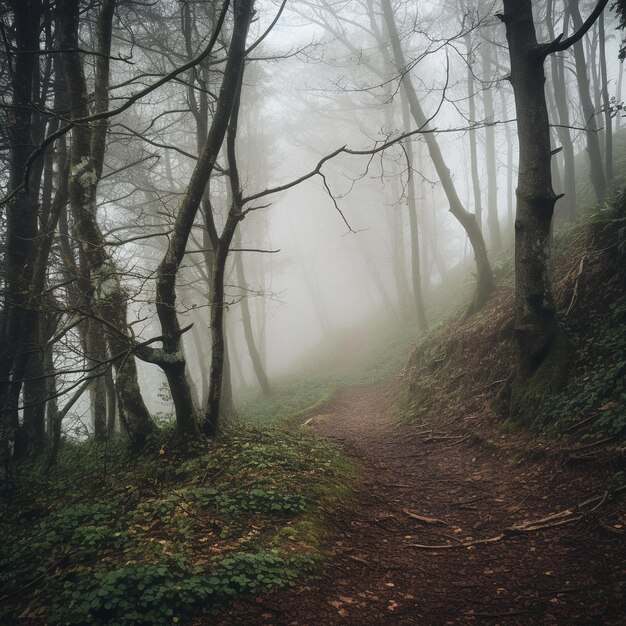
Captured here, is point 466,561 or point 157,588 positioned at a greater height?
point 157,588

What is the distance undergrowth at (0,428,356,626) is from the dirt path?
0.95 feet

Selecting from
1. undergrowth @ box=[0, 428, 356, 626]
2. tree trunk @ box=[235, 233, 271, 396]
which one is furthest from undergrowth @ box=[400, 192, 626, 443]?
tree trunk @ box=[235, 233, 271, 396]

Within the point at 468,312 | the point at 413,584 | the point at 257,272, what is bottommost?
the point at 413,584

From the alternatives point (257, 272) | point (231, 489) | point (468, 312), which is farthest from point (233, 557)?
point (257, 272)

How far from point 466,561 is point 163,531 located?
2698 millimetres

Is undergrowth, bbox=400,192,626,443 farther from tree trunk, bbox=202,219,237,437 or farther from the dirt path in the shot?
tree trunk, bbox=202,219,237,437

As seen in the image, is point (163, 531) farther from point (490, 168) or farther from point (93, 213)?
point (490, 168)

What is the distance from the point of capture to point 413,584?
10.5 feet

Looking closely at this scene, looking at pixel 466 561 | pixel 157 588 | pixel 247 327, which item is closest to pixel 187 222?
pixel 157 588

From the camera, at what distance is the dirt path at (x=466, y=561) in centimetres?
276

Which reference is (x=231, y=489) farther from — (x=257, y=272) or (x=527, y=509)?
(x=257, y=272)

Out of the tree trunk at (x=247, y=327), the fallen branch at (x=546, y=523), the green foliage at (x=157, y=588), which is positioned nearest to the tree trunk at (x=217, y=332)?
the green foliage at (x=157, y=588)

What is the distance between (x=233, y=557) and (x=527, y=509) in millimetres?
2891

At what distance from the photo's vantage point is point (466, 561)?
11.3 ft
